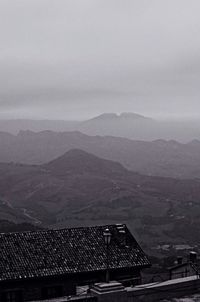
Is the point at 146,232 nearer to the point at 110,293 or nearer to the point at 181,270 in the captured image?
the point at 181,270

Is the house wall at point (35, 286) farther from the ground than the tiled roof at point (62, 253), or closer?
closer

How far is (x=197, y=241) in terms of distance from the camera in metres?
176

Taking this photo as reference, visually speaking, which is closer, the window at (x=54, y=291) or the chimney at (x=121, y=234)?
the window at (x=54, y=291)

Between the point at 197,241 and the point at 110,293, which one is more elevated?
the point at 110,293

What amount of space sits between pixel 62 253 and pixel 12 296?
4.89 metres

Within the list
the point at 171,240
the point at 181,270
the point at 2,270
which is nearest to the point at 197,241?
→ the point at 171,240

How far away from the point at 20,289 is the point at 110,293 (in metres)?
13.2

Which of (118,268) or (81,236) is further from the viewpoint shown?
(81,236)

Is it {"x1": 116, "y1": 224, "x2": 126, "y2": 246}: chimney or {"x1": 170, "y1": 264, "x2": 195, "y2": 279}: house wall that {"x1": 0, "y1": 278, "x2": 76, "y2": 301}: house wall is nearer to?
{"x1": 116, "y1": 224, "x2": 126, "y2": 246}: chimney

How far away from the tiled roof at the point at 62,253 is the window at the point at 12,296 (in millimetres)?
1250

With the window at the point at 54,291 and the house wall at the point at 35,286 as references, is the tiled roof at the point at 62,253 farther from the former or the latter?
the window at the point at 54,291

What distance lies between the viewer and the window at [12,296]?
3303cm

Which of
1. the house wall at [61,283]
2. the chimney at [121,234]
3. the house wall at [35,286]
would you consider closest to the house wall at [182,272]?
the house wall at [61,283]

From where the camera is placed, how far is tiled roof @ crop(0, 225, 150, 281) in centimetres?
3409
